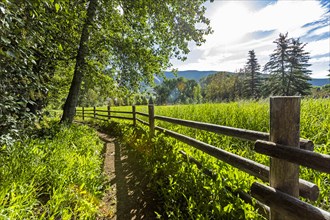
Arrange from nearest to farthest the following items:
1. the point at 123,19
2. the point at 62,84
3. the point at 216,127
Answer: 1. the point at 216,127
2. the point at 123,19
3. the point at 62,84

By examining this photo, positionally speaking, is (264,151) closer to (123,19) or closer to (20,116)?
(20,116)

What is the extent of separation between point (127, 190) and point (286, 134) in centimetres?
341

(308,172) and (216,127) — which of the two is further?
(216,127)

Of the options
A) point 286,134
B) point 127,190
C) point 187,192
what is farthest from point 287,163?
point 127,190

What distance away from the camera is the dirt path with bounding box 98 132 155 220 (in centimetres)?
321

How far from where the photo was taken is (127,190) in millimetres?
3969

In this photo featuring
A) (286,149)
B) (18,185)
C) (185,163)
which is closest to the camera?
(286,149)

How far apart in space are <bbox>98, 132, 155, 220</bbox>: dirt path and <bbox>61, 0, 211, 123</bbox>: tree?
3.25 metres

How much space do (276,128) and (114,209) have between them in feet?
9.94

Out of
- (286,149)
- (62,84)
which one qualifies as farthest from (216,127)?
(62,84)

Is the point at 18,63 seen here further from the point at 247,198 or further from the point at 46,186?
the point at 247,198

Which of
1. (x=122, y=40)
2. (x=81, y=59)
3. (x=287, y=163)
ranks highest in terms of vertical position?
(x=122, y=40)

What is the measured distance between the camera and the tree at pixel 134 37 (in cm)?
650

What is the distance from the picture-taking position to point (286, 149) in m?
1.46
